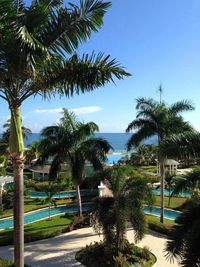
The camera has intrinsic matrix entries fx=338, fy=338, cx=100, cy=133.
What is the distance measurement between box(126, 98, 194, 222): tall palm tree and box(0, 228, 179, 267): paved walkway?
379 centimetres

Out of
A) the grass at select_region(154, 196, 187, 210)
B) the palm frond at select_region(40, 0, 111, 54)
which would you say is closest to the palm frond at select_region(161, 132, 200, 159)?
the palm frond at select_region(40, 0, 111, 54)

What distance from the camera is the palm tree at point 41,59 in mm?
7172

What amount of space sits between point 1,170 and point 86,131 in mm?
7723

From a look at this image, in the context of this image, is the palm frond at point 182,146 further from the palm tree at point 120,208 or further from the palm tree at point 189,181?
the palm tree at point 120,208

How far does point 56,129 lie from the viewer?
64.8 ft

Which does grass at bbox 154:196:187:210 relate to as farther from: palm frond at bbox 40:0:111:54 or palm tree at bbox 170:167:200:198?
palm frond at bbox 40:0:111:54

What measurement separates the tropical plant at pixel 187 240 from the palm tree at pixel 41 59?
154 inches

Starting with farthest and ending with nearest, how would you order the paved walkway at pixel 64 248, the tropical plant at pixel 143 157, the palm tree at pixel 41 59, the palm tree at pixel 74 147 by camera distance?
the tropical plant at pixel 143 157 → the palm tree at pixel 74 147 → the paved walkway at pixel 64 248 → the palm tree at pixel 41 59

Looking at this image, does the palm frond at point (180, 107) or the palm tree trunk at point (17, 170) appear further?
the palm frond at point (180, 107)

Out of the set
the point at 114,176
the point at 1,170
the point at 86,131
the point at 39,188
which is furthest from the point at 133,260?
the point at 39,188

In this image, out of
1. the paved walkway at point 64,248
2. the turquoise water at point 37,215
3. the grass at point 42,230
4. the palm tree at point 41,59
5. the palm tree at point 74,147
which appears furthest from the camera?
the turquoise water at point 37,215

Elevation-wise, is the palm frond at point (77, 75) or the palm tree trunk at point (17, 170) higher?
the palm frond at point (77, 75)

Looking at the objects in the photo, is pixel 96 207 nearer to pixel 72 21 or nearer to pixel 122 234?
pixel 122 234

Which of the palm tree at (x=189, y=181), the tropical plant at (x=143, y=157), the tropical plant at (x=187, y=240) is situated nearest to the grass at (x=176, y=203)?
the palm tree at (x=189, y=181)
